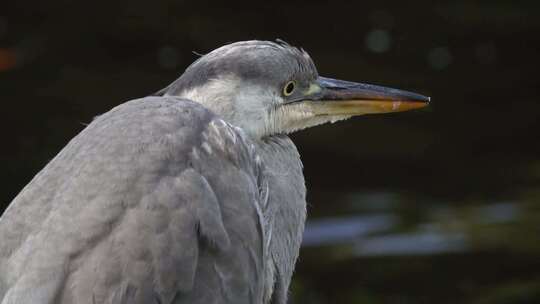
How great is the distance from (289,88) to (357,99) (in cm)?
23

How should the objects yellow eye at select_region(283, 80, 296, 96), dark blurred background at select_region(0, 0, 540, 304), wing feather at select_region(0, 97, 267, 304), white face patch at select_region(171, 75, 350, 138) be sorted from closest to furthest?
wing feather at select_region(0, 97, 267, 304) < white face patch at select_region(171, 75, 350, 138) < yellow eye at select_region(283, 80, 296, 96) < dark blurred background at select_region(0, 0, 540, 304)

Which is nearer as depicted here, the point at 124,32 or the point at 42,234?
the point at 42,234


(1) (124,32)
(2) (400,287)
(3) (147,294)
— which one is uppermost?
(3) (147,294)

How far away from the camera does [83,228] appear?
305 cm

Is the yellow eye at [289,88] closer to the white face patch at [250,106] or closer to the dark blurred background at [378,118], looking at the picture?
the white face patch at [250,106]

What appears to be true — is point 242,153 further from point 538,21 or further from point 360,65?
point 538,21

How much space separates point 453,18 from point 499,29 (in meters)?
0.33

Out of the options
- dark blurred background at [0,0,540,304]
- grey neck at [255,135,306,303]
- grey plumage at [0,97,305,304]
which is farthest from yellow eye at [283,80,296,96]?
dark blurred background at [0,0,540,304]

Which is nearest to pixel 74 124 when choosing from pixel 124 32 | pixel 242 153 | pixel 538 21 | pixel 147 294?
pixel 124 32

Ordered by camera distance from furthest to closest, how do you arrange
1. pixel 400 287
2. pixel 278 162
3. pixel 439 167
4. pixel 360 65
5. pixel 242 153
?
pixel 360 65, pixel 439 167, pixel 400 287, pixel 278 162, pixel 242 153

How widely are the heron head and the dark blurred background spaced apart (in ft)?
7.88

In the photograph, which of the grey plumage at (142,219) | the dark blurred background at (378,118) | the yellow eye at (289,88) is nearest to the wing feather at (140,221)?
the grey plumage at (142,219)

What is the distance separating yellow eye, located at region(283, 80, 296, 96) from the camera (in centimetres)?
398

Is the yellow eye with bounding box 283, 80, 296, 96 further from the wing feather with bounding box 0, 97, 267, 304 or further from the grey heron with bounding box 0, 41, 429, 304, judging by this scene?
the wing feather with bounding box 0, 97, 267, 304
